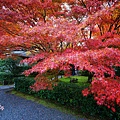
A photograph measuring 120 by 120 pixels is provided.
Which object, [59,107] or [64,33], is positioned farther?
[59,107]

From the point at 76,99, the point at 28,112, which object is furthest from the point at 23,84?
the point at 76,99

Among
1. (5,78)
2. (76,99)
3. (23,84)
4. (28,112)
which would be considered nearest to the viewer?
(28,112)

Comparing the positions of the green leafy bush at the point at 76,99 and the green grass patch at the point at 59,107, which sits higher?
the green leafy bush at the point at 76,99

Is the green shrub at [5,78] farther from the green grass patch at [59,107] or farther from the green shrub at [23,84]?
Answer: the green grass patch at [59,107]

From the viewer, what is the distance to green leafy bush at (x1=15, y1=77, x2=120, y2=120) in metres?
4.96

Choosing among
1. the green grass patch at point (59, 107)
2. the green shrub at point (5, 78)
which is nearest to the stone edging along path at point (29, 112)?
the green grass patch at point (59, 107)

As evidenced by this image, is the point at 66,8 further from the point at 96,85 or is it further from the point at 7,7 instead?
the point at 96,85

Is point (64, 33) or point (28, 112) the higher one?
point (64, 33)

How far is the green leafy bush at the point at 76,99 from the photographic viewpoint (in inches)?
195

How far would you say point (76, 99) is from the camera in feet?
19.4

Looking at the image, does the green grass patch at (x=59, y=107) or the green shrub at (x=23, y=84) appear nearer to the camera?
the green grass patch at (x=59, y=107)

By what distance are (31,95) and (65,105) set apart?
2741 mm

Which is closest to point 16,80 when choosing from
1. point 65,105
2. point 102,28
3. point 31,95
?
point 31,95

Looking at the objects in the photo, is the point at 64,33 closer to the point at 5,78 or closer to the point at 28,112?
the point at 28,112
